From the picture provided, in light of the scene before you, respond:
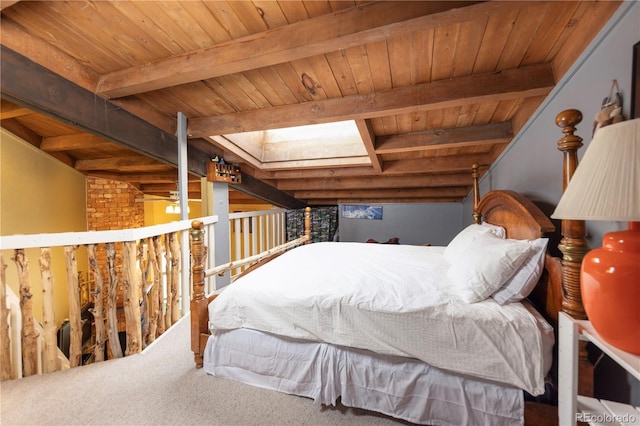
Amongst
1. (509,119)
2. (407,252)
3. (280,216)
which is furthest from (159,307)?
(509,119)

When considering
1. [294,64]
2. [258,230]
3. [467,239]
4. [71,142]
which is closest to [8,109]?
[71,142]

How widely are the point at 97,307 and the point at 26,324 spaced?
1.15 feet

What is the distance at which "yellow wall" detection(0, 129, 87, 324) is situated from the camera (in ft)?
8.79

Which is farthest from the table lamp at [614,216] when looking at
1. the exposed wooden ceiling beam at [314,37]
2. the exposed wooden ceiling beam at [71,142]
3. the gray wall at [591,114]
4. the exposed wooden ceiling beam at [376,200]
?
the exposed wooden ceiling beam at [71,142]

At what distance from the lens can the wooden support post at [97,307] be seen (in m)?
1.68

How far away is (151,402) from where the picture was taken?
131 centimetres

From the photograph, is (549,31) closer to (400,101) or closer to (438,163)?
(400,101)

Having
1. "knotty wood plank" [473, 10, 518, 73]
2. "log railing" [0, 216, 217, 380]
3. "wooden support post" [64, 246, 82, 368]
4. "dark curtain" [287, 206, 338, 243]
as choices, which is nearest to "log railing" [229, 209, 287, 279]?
"dark curtain" [287, 206, 338, 243]

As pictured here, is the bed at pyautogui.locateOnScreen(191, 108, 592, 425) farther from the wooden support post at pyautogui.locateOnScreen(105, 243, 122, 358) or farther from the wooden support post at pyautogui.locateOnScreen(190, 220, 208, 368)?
the wooden support post at pyautogui.locateOnScreen(105, 243, 122, 358)

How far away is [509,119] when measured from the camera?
218 centimetres

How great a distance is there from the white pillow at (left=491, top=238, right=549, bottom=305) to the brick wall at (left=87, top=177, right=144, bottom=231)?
5.38 m

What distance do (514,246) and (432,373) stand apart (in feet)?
2.51

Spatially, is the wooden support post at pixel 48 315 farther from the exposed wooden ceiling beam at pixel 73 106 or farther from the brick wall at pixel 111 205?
the brick wall at pixel 111 205

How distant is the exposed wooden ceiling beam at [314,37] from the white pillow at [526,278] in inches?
44.3
